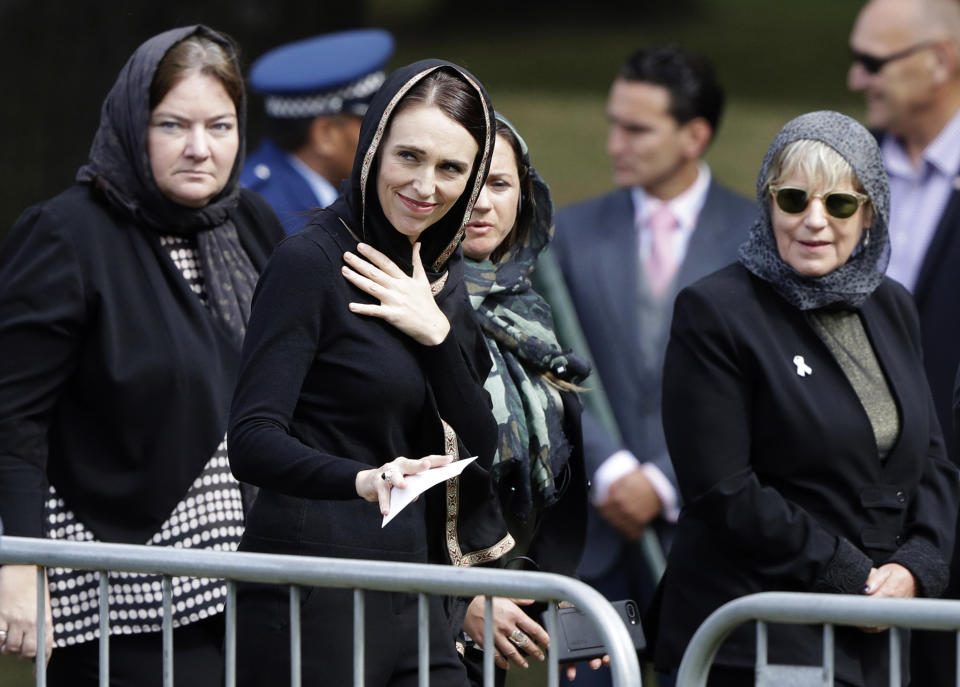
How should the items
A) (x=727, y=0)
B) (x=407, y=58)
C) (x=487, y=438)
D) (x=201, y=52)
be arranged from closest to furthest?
(x=487, y=438)
(x=201, y=52)
(x=407, y=58)
(x=727, y=0)

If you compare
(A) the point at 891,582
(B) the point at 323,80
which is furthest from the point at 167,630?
(B) the point at 323,80

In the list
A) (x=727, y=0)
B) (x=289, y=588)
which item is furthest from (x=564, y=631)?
(x=727, y=0)

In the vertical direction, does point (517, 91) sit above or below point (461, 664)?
above

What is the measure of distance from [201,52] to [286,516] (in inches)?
53.8

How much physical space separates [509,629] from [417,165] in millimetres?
991

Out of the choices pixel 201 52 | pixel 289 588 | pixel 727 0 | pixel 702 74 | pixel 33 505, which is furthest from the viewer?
pixel 727 0

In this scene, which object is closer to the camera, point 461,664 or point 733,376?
point 461,664

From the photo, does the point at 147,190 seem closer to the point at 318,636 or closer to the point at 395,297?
the point at 395,297

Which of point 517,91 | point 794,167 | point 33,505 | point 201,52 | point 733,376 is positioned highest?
point 517,91

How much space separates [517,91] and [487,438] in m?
8.00

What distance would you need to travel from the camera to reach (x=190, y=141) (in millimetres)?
3969

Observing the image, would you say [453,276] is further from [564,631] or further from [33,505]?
[33,505]

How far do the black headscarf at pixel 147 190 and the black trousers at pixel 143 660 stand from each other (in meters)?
0.69

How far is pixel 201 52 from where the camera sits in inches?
159
